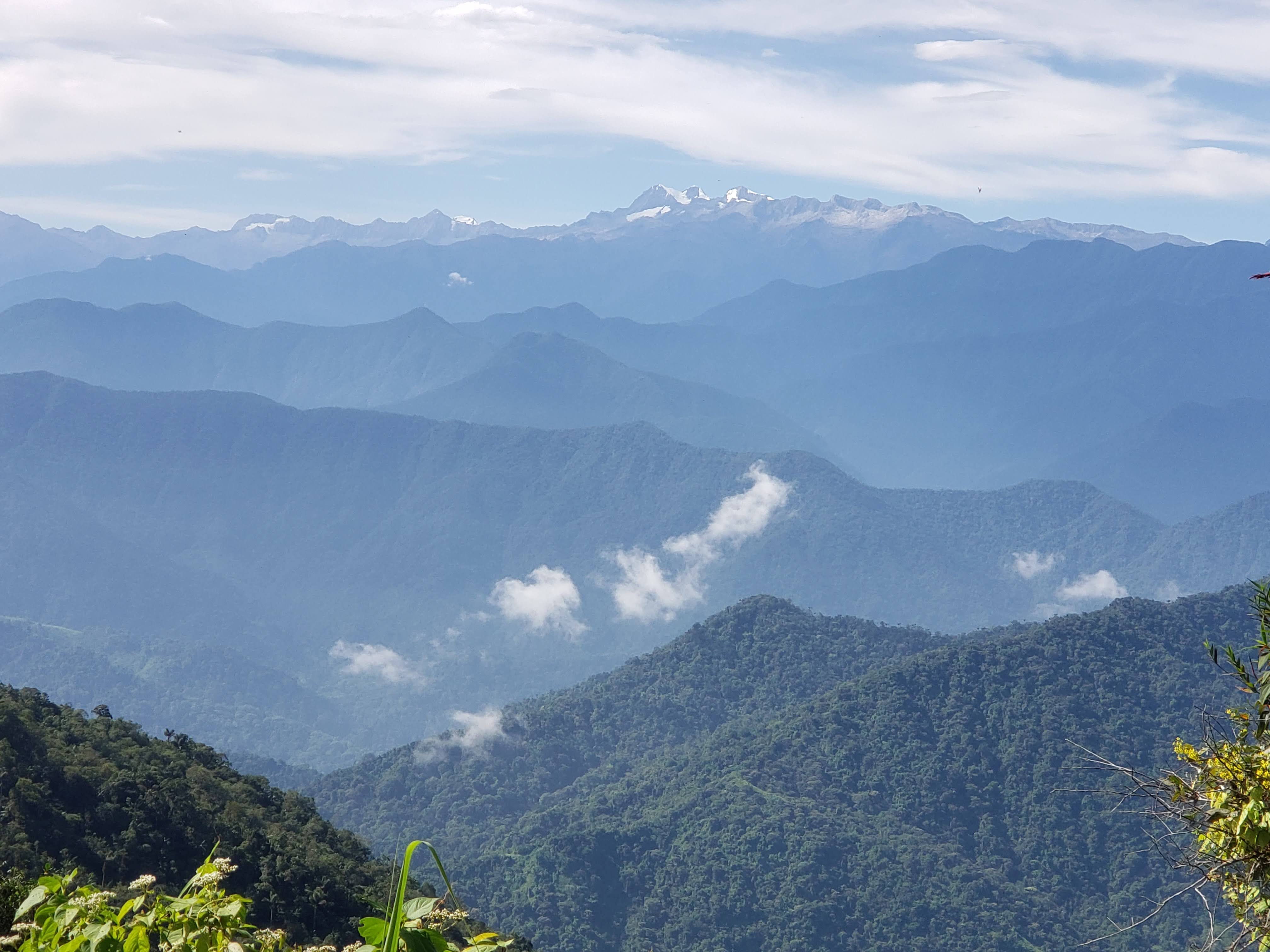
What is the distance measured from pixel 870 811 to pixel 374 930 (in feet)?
315

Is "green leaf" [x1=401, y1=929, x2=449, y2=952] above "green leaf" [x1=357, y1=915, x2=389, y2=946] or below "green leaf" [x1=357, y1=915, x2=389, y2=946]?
below

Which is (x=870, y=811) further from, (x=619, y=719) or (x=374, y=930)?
(x=374, y=930)

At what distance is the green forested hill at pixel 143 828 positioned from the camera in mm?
33969

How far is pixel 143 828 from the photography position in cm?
3616

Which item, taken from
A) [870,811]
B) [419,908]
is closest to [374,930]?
[419,908]

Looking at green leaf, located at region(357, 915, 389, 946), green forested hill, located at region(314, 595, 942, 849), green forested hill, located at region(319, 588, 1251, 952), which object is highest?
green leaf, located at region(357, 915, 389, 946)

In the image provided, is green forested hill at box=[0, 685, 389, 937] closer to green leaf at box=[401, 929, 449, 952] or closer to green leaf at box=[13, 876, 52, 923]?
green leaf at box=[13, 876, 52, 923]

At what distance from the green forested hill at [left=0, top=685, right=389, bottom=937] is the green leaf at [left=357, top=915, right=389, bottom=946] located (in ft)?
96.7

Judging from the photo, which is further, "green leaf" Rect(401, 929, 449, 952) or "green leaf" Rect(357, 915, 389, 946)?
"green leaf" Rect(401, 929, 449, 952)

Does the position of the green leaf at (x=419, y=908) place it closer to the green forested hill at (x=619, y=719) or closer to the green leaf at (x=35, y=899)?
the green leaf at (x=35, y=899)

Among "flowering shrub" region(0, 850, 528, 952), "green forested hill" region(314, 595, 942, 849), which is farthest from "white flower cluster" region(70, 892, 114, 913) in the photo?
"green forested hill" region(314, 595, 942, 849)

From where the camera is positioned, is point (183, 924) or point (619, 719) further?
point (619, 719)

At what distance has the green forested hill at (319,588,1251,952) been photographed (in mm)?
79875

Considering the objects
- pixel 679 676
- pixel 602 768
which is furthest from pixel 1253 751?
pixel 679 676
